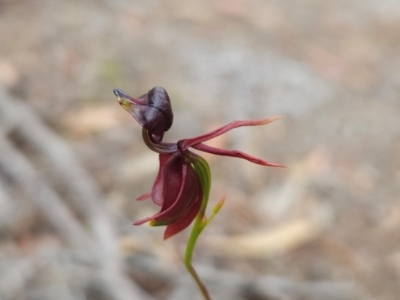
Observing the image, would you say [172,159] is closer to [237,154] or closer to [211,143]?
[237,154]

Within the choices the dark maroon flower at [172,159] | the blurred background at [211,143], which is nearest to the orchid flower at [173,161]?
the dark maroon flower at [172,159]

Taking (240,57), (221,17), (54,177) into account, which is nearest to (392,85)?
(240,57)

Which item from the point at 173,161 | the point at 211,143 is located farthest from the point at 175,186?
the point at 211,143

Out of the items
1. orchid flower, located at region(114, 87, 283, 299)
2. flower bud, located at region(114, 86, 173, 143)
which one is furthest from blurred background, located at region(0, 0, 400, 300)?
flower bud, located at region(114, 86, 173, 143)

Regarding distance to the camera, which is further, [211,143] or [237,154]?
[211,143]

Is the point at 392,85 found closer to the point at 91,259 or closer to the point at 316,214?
the point at 316,214

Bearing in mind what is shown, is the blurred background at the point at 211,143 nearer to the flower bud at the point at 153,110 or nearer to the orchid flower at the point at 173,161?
the orchid flower at the point at 173,161

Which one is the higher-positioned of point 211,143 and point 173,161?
point 211,143

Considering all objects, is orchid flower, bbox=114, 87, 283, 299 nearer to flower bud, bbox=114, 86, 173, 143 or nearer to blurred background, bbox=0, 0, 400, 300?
flower bud, bbox=114, 86, 173, 143
